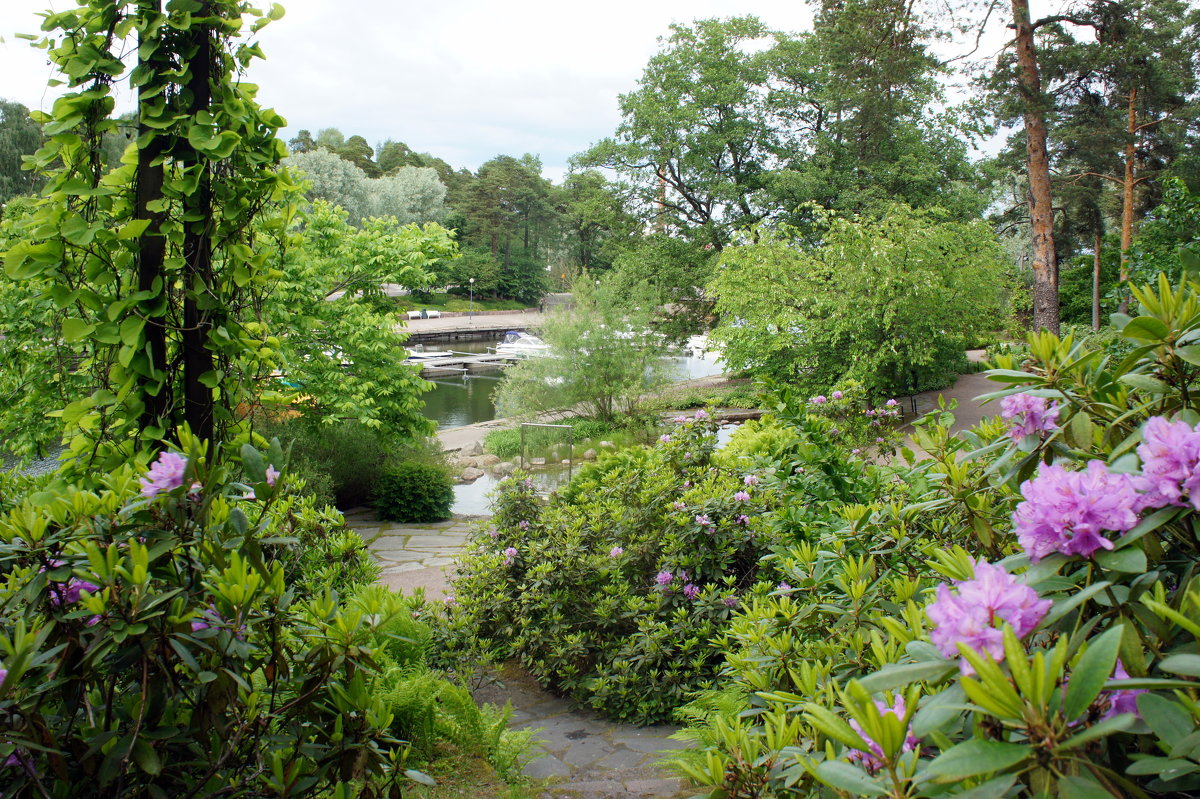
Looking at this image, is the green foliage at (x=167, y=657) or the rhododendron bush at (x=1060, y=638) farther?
the green foliage at (x=167, y=657)

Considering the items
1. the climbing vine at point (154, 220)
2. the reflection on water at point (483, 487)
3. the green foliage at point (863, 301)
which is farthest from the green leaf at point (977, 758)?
the green foliage at point (863, 301)

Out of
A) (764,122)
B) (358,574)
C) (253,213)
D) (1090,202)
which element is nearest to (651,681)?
(358,574)

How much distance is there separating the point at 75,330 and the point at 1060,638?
2083mm

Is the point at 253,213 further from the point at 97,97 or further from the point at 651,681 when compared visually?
the point at 651,681

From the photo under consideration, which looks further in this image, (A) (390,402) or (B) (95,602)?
(A) (390,402)

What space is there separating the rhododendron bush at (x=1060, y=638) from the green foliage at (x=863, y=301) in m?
12.5

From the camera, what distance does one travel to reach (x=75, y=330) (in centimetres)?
184

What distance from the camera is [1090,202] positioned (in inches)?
779

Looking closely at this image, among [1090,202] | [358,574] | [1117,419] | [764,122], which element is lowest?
[358,574]

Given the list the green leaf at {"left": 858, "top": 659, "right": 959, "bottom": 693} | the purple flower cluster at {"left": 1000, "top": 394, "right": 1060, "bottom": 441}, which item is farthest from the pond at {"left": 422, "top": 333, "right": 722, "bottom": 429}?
the green leaf at {"left": 858, "top": 659, "right": 959, "bottom": 693}

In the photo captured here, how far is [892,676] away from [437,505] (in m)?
8.16

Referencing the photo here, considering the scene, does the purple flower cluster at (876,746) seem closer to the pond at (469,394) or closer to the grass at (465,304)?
the pond at (469,394)

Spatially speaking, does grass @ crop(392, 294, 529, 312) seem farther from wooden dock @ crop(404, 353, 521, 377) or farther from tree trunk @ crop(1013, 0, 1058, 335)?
tree trunk @ crop(1013, 0, 1058, 335)

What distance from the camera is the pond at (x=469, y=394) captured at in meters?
20.2
